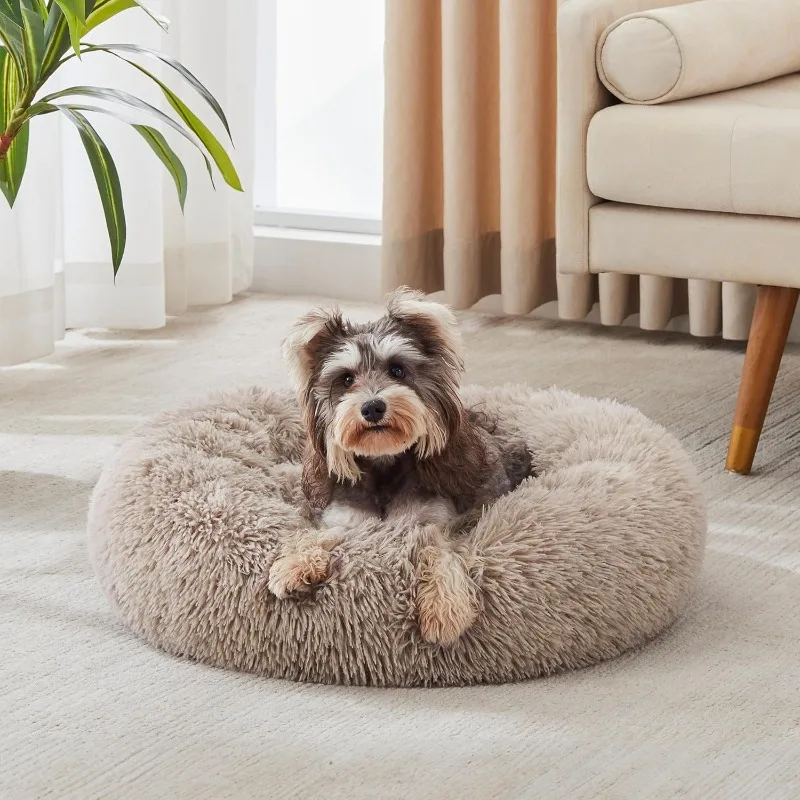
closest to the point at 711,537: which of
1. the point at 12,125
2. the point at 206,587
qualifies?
the point at 206,587

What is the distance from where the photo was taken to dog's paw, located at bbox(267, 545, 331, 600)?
1.43m

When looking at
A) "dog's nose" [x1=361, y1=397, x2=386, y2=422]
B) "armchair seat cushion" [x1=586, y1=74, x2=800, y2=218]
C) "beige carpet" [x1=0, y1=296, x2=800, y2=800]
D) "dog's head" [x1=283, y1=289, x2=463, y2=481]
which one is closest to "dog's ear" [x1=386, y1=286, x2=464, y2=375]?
"dog's head" [x1=283, y1=289, x2=463, y2=481]

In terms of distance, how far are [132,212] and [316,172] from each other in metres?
0.77

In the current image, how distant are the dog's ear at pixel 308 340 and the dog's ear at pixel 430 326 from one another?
0.07 metres

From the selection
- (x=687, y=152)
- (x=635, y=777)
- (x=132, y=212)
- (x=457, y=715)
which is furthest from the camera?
(x=132, y=212)

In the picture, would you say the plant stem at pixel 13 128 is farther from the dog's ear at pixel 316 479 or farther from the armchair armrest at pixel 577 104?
the armchair armrest at pixel 577 104

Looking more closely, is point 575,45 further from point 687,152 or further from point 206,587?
point 206,587

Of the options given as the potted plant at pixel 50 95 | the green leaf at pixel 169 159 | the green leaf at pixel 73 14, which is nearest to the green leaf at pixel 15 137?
the potted plant at pixel 50 95

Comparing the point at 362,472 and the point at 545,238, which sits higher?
the point at 545,238

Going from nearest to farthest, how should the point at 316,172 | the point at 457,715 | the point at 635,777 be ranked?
the point at 635,777
the point at 457,715
the point at 316,172

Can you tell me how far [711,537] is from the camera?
1856mm

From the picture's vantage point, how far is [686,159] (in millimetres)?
2000

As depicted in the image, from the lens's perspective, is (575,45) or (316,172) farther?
(316,172)

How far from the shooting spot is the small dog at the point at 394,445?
1429mm
